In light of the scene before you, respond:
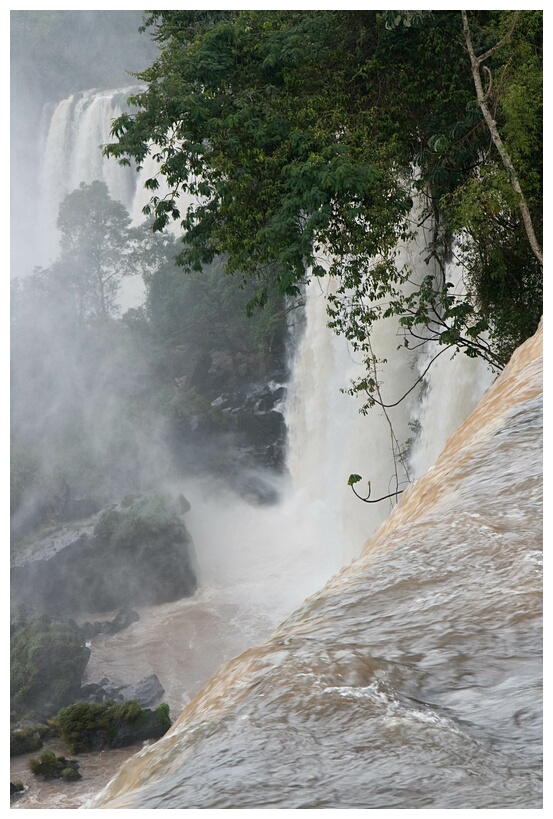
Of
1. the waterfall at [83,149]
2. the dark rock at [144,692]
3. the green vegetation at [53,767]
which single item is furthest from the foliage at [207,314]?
the green vegetation at [53,767]

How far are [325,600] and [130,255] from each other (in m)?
24.1

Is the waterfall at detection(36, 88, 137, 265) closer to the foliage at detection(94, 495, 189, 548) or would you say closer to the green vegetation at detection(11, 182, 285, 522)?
the green vegetation at detection(11, 182, 285, 522)

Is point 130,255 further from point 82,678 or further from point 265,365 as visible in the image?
point 82,678

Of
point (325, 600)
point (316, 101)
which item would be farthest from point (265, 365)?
point (325, 600)

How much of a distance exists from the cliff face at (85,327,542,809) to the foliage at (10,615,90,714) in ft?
45.3

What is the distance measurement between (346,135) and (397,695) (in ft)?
21.3

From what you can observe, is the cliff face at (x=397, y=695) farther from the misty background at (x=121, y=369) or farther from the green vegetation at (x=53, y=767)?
the misty background at (x=121, y=369)

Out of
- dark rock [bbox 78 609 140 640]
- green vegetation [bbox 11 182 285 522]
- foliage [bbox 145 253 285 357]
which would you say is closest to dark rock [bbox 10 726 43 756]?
dark rock [bbox 78 609 140 640]

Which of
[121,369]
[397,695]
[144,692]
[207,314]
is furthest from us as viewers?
[121,369]

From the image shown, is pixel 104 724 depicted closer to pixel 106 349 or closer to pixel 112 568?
pixel 112 568

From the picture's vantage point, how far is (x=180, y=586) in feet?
64.7

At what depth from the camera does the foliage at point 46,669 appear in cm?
1530

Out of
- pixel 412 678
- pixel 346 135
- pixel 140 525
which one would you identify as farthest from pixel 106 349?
pixel 412 678

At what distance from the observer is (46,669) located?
610 inches
